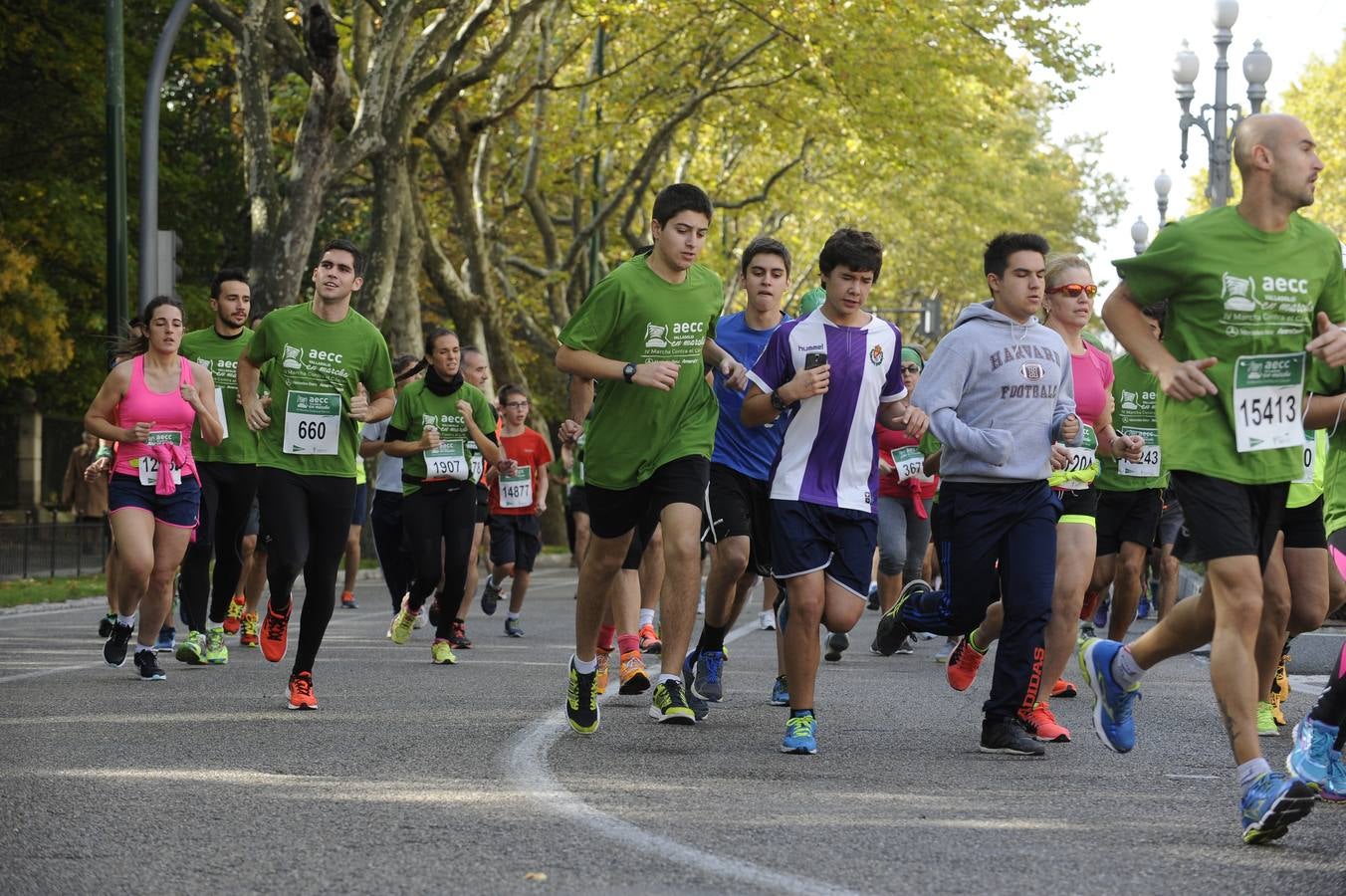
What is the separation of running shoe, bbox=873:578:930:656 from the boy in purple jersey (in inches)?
31.7

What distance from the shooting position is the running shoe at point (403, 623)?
45.3ft

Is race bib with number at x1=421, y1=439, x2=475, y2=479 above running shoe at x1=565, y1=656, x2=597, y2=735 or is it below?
above

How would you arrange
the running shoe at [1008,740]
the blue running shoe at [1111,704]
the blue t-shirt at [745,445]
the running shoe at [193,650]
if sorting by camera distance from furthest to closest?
the running shoe at [193,650] → the blue t-shirt at [745,445] → the running shoe at [1008,740] → the blue running shoe at [1111,704]

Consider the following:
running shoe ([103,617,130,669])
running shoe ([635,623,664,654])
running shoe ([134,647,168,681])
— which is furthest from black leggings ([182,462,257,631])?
running shoe ([635,623,664,654])

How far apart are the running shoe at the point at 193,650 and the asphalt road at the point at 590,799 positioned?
3.89 feet

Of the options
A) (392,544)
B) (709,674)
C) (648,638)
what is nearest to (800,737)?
(709,674)

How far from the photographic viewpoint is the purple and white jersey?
8234 millimetres

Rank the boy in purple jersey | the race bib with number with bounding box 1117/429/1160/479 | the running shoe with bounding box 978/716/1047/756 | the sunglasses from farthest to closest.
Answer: the race bib with number with bounding box 1117/429/1160/479 → the sunglasses → the boy in purple jersey → the running shoe with bounding box 978/716/1047/756

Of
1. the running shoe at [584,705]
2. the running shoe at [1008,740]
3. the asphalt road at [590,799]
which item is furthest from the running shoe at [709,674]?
the running shoe at [1008,740]

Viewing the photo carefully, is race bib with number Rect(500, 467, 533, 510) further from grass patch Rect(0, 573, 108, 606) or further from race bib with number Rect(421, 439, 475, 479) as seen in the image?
grass patch Rect(0, 573, 108, 606)

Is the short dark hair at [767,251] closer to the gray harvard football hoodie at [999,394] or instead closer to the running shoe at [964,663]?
the gray harvard football hoodie at [999,394]

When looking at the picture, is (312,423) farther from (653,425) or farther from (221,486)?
(221,486)

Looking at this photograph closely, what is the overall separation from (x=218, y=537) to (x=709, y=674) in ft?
12.1

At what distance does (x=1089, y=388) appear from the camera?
9.65m
